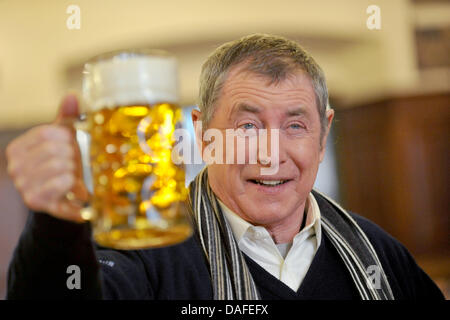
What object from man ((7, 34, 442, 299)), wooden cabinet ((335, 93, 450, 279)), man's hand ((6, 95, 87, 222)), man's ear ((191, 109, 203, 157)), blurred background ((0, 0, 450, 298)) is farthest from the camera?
blurred background ((0, 0, 450, 298))

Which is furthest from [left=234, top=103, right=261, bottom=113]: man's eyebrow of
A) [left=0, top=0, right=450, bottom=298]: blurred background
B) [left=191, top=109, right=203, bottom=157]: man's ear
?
[left=0, top=0, right=450, bottom=298]: blurred background

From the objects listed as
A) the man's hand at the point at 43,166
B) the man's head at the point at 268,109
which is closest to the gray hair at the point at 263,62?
the man's head at the point at 268,109

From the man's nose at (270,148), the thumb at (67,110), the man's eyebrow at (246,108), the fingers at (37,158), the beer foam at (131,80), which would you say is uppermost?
the beer foam at (131,80)

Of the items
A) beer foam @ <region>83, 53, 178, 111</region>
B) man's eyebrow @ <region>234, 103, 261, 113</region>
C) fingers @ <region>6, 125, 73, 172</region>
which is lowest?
fingers @ <region>6, 125, 73, 172</region>

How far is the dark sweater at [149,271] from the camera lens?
2.05ft

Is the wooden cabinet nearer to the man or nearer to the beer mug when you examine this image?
the man

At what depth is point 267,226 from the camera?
3.15ft

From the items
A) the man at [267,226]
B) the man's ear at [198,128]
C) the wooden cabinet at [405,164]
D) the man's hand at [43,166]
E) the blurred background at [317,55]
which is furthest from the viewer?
the blurred background at [317,55]

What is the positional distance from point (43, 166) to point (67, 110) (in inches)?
2.9

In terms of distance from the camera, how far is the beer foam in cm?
59

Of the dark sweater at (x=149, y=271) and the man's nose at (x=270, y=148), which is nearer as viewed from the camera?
the dark sweater at (x=149, y=271)

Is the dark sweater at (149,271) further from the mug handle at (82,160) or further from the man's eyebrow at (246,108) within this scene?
the man's eyebrow at (246,108)
